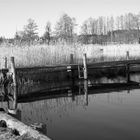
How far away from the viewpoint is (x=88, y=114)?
7.46 meters

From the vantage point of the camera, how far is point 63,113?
7695mm

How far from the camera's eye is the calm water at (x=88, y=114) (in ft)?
19.2

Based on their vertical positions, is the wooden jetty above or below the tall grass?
below

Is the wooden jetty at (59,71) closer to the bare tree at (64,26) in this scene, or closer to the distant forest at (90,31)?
the distant forest at (90,31)

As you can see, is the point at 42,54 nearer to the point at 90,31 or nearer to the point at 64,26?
the point at 64,26

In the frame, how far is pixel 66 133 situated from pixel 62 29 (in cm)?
3814

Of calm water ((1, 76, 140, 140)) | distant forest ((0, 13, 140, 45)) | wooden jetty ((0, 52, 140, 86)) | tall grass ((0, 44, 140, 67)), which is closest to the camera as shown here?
calm water ((1, 76, 140, 140))

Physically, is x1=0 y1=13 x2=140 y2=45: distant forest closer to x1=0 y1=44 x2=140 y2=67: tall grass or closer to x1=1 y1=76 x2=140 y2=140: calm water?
x1=0 y1=44 x2=140 y2=67: tall grass

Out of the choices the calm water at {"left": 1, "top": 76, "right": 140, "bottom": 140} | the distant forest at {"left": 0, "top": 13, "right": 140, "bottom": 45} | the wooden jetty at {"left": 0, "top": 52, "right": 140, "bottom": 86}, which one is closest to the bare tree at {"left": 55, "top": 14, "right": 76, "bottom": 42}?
the distant forest at {"left": 0, "top": 13, "right": 140, "bottom": 45}

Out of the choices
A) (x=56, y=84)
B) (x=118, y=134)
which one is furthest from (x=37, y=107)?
(x=56, y=84)

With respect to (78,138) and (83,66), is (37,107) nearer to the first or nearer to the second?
(78,138)

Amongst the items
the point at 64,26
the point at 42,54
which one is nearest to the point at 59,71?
the point at 42,54

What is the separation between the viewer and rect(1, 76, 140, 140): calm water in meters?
5.84

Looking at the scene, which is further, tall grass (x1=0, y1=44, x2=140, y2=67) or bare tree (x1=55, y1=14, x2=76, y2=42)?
bare tree (x1=55, y1=14, x2=76, y2=42)
